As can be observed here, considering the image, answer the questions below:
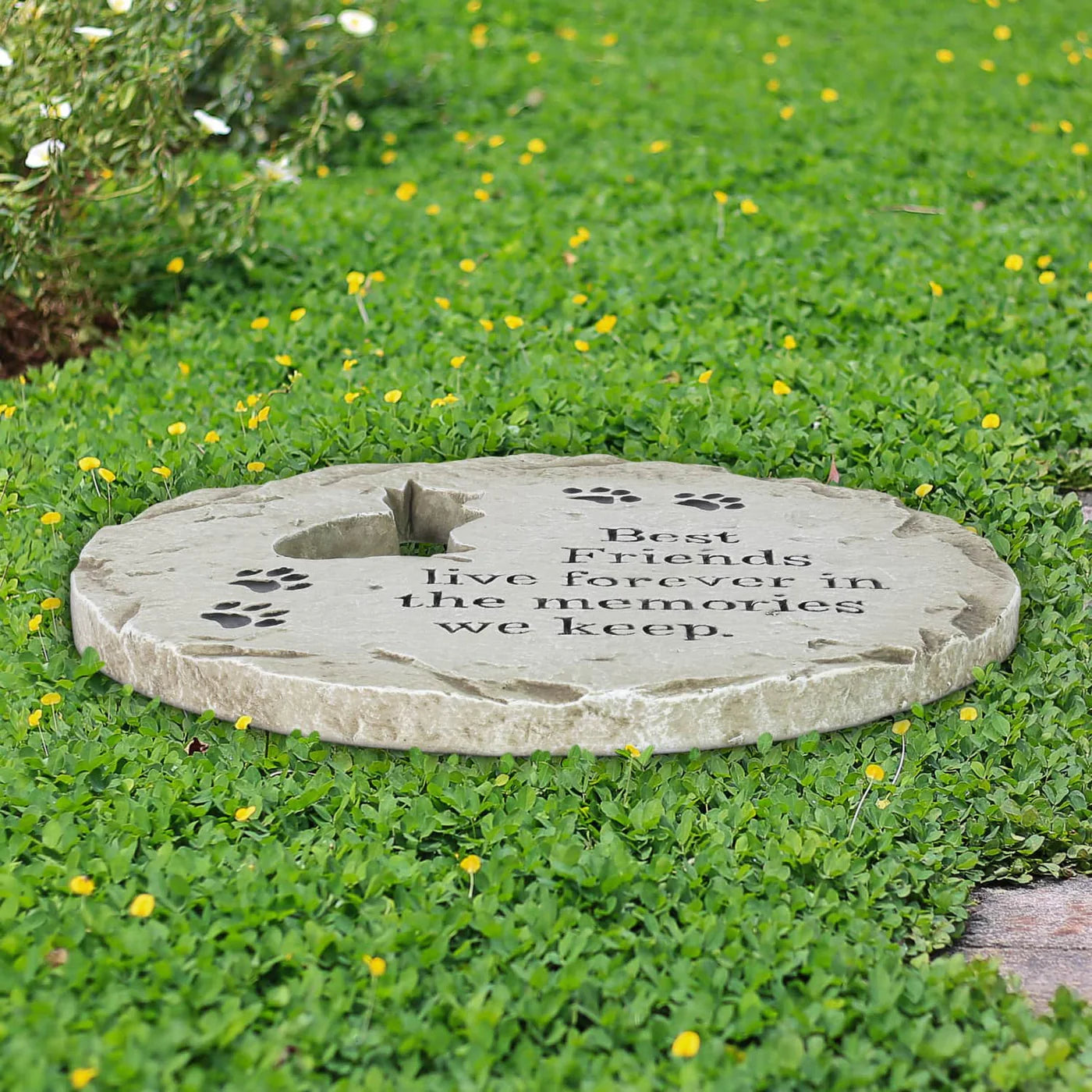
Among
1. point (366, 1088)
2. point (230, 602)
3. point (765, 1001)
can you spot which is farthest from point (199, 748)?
point (765, 1001)

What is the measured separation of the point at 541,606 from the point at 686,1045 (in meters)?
1.15

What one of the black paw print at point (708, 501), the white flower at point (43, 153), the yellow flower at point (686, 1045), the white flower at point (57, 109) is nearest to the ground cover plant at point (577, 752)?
the yellow flower at point (686, 1045)

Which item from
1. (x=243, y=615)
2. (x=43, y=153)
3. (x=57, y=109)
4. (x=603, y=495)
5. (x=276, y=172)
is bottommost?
(x=603, y=495)

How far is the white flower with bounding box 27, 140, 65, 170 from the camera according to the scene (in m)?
4.32

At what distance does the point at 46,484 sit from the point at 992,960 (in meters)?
2.68

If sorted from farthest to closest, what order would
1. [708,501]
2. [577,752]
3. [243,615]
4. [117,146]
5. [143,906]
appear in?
[117,146] < [708,501] < [243,615] < [577,752] < [143,906]

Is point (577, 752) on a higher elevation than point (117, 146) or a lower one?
lower

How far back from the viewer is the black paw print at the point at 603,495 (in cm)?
366

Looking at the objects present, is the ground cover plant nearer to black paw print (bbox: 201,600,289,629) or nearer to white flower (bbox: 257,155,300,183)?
black paw print (bbox: 201,600,289,629)

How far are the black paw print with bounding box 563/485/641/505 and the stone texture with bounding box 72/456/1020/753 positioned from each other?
13 mm

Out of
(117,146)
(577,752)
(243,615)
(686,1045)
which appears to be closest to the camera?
(686,1045)

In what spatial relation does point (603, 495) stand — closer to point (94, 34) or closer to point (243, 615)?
point (243, 615)

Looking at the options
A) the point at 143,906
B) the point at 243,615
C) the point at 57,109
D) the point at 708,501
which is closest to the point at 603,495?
the point at 708,501

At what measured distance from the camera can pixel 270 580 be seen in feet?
10.5
